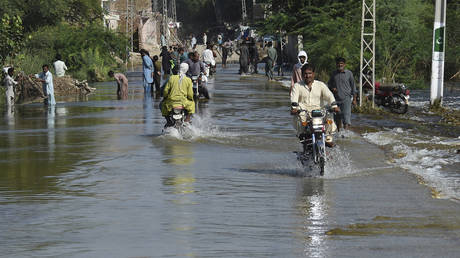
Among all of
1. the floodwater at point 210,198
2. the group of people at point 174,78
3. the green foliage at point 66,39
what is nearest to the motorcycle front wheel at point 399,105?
the group of people at point 174,78

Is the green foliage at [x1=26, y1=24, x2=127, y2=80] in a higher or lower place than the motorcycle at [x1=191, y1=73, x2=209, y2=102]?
higher

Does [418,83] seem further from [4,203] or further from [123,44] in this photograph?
[4,203]

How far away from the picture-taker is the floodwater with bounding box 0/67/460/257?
845 centimetres

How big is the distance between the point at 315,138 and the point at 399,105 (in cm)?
1407

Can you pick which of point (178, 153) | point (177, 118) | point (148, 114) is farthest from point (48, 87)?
point (178, 153)

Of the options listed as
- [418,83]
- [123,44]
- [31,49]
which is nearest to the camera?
[418,83]

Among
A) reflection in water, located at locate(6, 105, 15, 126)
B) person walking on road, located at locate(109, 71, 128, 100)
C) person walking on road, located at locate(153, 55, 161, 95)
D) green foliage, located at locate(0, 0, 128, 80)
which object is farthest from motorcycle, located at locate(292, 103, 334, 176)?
green foliage, located at locate(0, 0, 128, 80)

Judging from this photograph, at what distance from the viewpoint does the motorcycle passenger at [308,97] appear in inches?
546

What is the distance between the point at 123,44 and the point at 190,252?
155 ft

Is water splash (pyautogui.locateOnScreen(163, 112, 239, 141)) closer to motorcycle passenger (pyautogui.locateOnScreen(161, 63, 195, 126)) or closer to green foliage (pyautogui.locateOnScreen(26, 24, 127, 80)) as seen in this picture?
motorcycle passenger (pyautogui.locateOnScreen(161, 63, 195, 126))

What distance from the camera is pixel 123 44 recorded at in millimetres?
54500

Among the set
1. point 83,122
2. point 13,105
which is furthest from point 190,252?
point 13,105

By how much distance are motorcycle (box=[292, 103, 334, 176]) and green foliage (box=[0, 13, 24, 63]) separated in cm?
2315

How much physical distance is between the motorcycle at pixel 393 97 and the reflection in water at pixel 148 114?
685 centimetres
